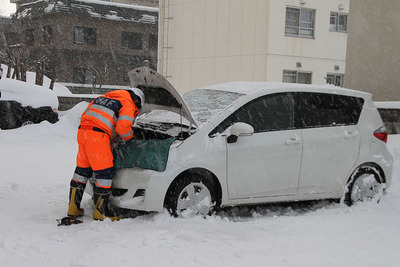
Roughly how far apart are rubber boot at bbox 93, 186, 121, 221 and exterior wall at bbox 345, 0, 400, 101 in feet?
Result: 37.1

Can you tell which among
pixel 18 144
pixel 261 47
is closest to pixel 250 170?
pixel 18 144

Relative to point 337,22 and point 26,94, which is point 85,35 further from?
point 26,94

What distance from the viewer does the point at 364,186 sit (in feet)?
20.9

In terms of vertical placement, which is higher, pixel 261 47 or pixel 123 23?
pixel 123 23

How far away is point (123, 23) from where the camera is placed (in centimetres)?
3650

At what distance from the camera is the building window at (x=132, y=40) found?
3703cm

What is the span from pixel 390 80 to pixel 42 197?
11.4m

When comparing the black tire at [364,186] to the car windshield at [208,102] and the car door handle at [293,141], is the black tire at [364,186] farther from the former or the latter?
the car windshield at [208,102]

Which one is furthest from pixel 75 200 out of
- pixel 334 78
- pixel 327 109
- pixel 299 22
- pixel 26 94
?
pixel 334 78

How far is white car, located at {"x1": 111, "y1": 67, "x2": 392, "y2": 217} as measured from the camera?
5332 mm

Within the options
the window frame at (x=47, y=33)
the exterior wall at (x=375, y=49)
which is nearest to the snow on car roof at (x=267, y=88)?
the exterior wall at (x=375, y=49)

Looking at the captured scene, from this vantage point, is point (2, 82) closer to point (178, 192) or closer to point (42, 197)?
point (42, 197)

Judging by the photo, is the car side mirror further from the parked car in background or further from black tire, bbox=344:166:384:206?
the parked car in background

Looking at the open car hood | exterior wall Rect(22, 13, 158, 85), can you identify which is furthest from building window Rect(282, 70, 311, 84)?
exterior wall Rect(22, 13, 158, 85)
